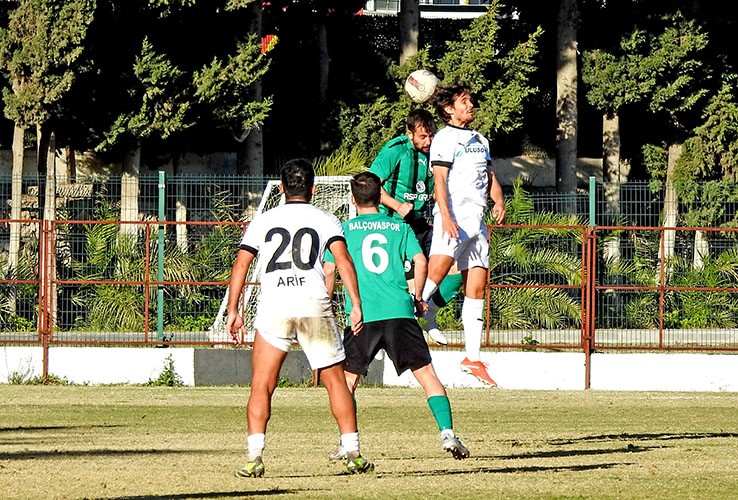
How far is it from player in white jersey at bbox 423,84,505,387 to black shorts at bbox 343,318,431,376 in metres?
0.92

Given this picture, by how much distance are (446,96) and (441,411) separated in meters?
2.47

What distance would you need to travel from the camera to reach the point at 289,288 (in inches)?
354

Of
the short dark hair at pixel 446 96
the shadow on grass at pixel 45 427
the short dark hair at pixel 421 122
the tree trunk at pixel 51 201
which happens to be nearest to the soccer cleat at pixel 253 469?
the short dark hair at pixel 446 96

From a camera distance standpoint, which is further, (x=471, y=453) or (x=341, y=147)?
(x=341, y=147)

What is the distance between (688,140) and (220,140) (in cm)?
1017

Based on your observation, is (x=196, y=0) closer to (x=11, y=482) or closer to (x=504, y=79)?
(x=504, y=79)

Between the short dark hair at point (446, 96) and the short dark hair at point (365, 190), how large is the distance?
1.24 m

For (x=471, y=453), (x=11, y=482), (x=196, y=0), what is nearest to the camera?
(x=11, y=482)

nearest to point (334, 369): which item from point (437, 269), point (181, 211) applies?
point (437, 269)

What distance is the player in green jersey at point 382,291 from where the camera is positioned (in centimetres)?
995

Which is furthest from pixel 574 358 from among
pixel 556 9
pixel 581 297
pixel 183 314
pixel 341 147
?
pixel 556 9

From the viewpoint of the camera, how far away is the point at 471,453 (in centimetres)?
1106

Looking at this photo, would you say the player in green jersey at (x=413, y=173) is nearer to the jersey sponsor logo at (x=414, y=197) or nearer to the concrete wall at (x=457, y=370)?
the jersey sponsor logo at (x=414, y=197)

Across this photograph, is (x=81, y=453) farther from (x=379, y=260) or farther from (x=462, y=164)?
(x=462, y=164)
